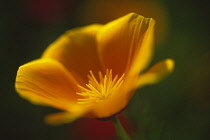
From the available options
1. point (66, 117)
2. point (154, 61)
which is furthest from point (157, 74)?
point (154, 61)

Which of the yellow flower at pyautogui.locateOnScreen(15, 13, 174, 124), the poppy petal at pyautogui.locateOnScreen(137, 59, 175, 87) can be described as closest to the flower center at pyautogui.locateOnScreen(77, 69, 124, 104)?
the yellow flower at pyautogui.locateOnScreen(15, 13, 174, 124)

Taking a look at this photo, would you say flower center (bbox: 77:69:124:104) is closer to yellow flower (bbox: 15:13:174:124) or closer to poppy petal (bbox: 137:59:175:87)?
yellow flower (bbox: 15:13:174:124)

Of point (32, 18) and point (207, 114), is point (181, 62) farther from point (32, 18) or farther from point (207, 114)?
point (32, 18)

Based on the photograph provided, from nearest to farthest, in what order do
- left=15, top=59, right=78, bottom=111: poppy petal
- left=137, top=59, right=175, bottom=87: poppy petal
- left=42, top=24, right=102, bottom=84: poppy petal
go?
left=137, top=59, right=175, bottom=87: poppy petal < left=15, top=59, right=78, bottom=111: poppy petal < left=42, top=24, right=102, bottom=84: poppy petal

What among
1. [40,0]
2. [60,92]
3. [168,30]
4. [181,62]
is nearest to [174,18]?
[168,30]

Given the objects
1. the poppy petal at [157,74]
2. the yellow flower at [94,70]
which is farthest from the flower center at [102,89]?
the poppy petal at [157,74]

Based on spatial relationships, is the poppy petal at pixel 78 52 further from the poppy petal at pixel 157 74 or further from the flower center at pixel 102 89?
the poppy petal at pixel 157 74

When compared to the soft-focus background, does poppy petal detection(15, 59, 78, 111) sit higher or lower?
higher
